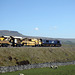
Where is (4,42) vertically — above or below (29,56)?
above

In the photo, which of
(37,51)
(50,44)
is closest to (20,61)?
(37,51)

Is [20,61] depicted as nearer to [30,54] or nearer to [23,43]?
[30,54]

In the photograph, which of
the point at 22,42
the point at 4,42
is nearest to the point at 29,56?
the point at 4,42

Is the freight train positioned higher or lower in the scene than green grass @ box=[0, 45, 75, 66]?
higher

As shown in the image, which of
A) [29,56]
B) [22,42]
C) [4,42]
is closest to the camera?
[29,56]

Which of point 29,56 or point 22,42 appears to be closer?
point 29,56

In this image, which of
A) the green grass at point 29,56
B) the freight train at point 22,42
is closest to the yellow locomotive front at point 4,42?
the freight train at point 22,42

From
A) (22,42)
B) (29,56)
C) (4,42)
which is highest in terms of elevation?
(4,42)

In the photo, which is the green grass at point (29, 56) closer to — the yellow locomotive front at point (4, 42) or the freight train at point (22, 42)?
the yellow locomotive front at point (4, 42)

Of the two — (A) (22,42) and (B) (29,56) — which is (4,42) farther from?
(B) (29,56)

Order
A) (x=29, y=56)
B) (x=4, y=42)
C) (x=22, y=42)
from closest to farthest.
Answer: (x=29, y=56) < (x=4, y=42) < (x=22, y=42)

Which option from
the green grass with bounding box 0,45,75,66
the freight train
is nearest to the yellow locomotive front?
the freight train

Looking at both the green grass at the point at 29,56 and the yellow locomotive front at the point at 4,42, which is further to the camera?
the yellow locomotive front at the point at 4,42

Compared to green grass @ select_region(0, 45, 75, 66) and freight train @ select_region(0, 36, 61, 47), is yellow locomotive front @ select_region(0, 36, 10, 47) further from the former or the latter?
green grass @ select_region(0, 45, 75, 66)
